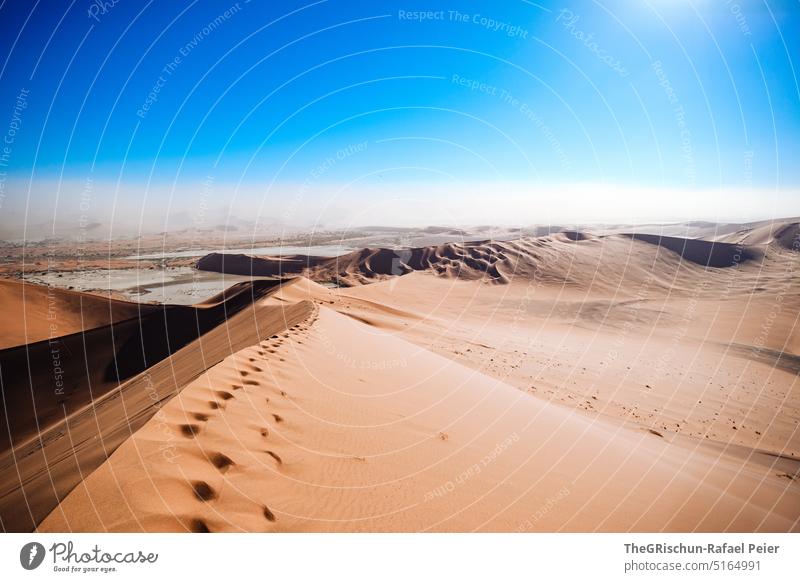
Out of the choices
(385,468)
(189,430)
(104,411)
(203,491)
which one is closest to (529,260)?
(104,411)

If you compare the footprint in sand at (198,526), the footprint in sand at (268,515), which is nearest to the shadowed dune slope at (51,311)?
the footprint in sand at (198,526)

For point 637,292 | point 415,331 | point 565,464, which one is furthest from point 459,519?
point 637,292

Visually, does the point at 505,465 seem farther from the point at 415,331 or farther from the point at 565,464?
the point at 415,331

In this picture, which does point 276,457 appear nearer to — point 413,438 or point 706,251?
point 413,438

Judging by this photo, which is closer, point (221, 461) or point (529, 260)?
point (221, 461)

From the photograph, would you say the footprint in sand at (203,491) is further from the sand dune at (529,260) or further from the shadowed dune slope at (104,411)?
the sand dune at (529,260)

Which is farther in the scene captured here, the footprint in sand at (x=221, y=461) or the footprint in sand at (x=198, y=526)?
the footprint in sand at (x=221, y=461)

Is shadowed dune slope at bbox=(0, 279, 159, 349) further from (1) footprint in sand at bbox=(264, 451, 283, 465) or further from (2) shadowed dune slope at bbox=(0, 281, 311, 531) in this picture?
(1) footprint in sand at bbox=(264, 451, 283, 465)

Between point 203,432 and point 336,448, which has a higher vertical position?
point 203,432

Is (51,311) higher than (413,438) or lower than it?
lower

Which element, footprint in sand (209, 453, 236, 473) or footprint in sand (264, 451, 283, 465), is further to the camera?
footprint in sand (264, 451, 283, 465)

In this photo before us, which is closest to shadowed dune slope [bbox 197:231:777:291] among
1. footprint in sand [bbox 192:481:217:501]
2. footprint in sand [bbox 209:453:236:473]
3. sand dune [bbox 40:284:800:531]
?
sand dune [bbox 40:284:800:531]
